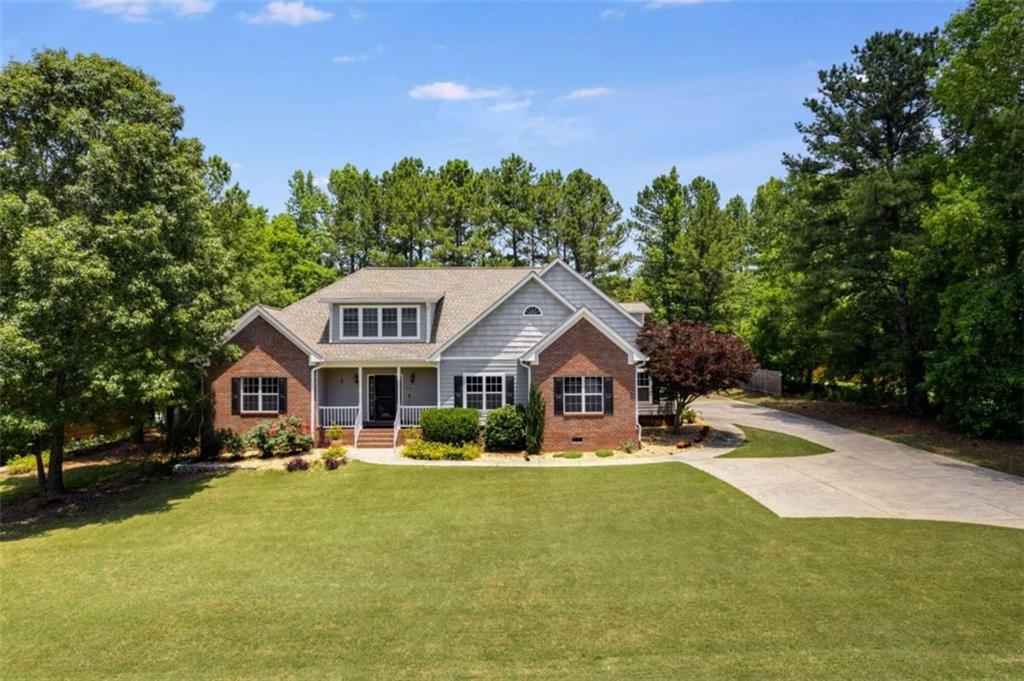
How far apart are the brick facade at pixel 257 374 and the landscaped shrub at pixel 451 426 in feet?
16.0

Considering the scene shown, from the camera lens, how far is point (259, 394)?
22781 mm

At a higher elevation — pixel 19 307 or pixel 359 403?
pixel 19 307

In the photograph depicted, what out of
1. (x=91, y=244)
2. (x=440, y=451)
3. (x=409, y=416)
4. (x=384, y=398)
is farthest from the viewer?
(x=384, y=398)

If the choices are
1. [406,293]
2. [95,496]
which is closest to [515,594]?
[95,496]

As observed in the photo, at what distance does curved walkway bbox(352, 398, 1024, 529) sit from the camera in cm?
1345

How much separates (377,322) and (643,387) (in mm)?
12676

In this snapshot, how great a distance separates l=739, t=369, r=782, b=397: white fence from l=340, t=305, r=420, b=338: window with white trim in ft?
78.8

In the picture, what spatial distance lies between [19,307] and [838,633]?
18.5 meters

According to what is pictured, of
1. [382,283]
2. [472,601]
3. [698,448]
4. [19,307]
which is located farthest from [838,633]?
[382,283]

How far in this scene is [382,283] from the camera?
2758 centimetres

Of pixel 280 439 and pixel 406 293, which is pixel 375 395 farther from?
pixel 280 439

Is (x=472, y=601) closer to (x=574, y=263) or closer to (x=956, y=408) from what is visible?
(x=956, y=408)

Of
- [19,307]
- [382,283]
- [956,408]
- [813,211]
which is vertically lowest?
[956,408]

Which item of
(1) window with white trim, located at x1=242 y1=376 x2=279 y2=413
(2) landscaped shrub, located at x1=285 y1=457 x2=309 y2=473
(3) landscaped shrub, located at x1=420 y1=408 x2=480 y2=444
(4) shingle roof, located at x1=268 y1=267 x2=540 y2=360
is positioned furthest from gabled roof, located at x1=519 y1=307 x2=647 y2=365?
(1) window with white trim, located at x1=242 y1=376 x2=279 y2=413
